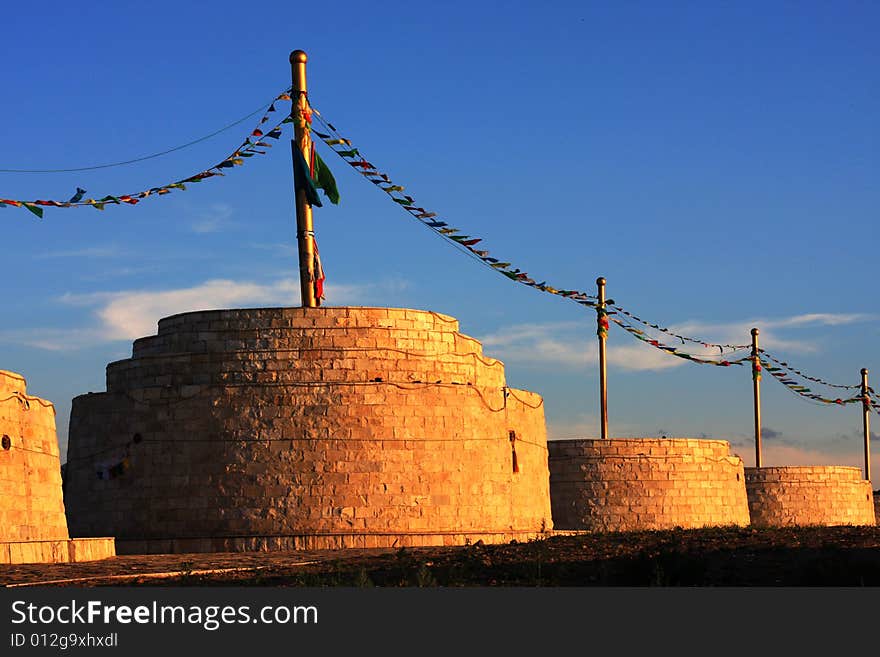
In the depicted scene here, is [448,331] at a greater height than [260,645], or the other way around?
[448,331]

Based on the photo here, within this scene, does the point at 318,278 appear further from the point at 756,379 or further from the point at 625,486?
the point at 756,379

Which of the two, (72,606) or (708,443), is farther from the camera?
(708,443)

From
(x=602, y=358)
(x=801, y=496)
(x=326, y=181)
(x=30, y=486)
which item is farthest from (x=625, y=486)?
(x=30, y=486)

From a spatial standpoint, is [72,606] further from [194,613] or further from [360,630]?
[360,630]

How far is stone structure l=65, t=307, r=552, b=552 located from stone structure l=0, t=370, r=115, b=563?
3.05m

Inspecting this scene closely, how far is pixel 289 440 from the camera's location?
27.2 m

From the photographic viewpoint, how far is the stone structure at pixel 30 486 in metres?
22.5

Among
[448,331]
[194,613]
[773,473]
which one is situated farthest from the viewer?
[773,473]

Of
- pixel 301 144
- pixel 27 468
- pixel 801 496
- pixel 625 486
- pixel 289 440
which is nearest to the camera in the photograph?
pixel 27 468

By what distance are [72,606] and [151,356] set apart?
14.9 meters

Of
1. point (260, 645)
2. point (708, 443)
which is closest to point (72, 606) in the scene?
point (260, 645)

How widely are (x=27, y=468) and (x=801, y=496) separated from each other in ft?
105

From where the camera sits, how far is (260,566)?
71.7ft

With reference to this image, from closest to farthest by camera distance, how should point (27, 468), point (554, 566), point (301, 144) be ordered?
point (554, 566) < point (27, 468) < point (301, 144)
